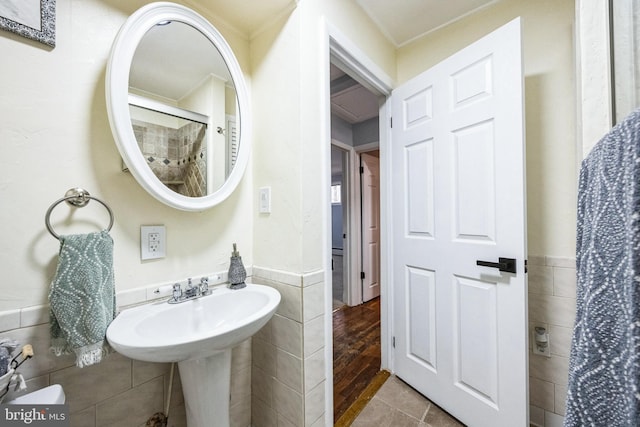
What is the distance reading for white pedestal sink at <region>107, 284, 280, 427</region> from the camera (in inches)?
24.8

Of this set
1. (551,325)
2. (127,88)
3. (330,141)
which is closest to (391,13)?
(330,141)

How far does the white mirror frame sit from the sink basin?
392mm

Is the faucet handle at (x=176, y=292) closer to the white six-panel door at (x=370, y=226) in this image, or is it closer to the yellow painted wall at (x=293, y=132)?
the yellow painted wall at (x=293, y=132)

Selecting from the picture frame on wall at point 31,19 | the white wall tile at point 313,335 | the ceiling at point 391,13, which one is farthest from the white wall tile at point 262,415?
the ceiling at point 391,13

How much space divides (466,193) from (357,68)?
2.99 ft

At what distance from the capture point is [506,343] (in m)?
1.08

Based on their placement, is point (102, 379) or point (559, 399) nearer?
point (102, 379)

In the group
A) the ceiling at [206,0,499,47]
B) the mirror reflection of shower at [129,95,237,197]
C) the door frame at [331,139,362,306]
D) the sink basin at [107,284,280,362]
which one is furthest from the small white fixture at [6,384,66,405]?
the door frame at [331,139,362,306]

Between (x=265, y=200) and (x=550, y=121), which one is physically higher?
(x=550, y=121)

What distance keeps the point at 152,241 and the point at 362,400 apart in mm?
1442

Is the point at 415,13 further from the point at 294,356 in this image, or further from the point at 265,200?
the point at 294,356

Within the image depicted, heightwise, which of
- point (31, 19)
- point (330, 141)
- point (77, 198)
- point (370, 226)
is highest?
point (31, 19)

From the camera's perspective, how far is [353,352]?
6.50ft

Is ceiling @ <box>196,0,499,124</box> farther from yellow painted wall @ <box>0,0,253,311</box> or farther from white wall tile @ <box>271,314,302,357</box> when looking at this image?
white wall tile @ <box>271,314,302,357</box>
